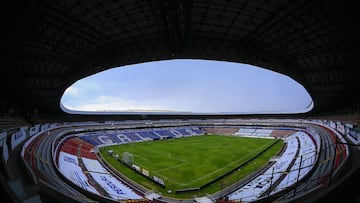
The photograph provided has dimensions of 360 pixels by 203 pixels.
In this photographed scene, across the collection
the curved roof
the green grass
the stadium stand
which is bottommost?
the green grass

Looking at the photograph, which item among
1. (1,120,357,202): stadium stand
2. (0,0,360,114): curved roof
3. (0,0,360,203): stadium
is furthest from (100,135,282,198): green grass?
(0,0,360,114): curved roof

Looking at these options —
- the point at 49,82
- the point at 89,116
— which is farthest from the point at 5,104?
the point at 89,116

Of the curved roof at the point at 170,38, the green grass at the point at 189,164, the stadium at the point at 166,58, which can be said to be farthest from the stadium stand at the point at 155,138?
the curved roof at the point at 170,38

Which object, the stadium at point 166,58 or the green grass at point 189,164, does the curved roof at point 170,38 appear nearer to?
the stadium at point 166,58

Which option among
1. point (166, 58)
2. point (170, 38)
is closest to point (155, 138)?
point (166, 58)

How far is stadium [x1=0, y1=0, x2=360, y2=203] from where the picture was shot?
11820mm

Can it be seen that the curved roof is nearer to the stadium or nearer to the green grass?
the stadium

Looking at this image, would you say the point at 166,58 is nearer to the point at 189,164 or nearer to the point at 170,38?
the point at 170,38

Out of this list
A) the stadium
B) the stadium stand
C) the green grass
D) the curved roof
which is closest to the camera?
the stadium stand

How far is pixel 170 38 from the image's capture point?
80.2 feet

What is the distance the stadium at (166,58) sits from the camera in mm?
11820

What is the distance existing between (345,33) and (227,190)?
672 inches

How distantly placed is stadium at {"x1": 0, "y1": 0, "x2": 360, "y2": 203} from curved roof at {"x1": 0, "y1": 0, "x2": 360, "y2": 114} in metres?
0.13

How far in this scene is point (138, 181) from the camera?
22438mm
